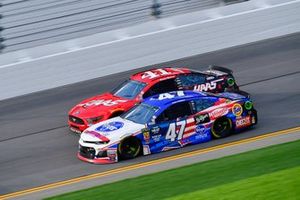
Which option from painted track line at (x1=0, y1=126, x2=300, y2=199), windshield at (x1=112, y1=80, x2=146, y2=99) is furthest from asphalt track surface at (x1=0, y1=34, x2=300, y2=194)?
windshield at (x1=112, y1=80, x2=146, y2=99)

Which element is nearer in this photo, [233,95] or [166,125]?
[166,125]

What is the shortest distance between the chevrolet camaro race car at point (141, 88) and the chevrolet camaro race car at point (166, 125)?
82cm

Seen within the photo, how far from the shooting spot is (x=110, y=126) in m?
17.8

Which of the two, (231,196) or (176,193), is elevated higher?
(231,196)

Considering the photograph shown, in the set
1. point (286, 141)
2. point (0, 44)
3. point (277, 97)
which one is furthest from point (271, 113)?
point (0, 44)

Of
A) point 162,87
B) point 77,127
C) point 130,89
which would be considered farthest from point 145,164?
point 130,89

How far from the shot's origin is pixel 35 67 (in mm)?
22906

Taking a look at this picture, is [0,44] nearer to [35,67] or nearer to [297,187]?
[35,67]

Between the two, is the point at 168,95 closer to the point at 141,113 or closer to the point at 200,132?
the point at 141,113

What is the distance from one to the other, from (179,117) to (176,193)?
4327mm

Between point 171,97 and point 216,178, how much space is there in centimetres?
397

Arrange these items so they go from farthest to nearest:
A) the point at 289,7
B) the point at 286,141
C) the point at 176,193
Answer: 1. the point at 289,7
2. the point at 286,141
3. the point at 176,193

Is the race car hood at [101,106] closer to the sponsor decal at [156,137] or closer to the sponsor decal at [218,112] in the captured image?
the sponsor decal at [156,137]

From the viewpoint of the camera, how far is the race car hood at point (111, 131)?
17.2 meters
